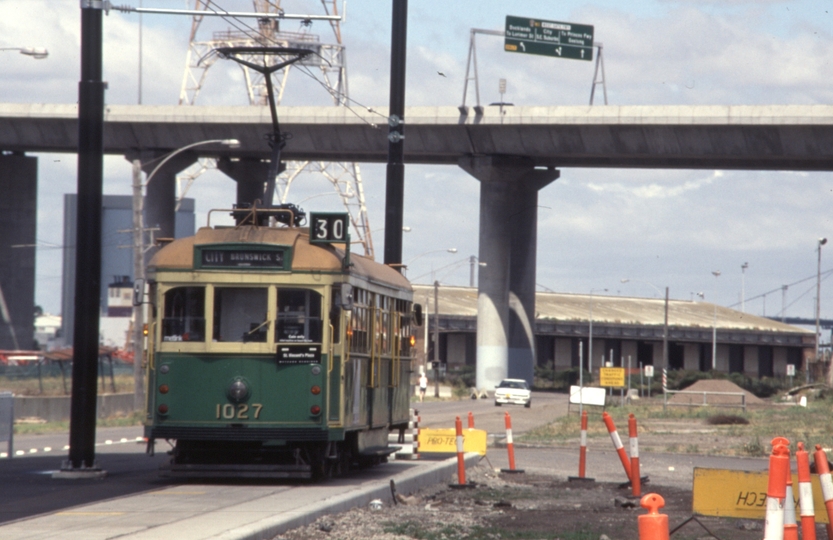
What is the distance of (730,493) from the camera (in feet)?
41.3

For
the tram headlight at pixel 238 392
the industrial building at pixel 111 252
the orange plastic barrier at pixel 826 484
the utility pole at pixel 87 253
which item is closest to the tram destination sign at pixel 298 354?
the tram headlight at pixel 238 392

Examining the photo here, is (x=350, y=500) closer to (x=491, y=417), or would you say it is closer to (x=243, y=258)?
(x=243, y=258)

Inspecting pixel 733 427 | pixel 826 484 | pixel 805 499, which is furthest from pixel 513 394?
pixel 805 499

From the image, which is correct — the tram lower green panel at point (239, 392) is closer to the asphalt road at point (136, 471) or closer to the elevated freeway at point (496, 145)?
the asphalt road at point (136, 471)

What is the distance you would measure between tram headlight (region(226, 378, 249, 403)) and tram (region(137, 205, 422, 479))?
0.01 meters

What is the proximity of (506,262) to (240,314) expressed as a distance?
42672 millimetres

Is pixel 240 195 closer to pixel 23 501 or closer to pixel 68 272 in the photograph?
pixel 23 501

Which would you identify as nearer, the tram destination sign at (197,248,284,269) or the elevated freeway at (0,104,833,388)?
the tram destination sign at (197,248,284,269)

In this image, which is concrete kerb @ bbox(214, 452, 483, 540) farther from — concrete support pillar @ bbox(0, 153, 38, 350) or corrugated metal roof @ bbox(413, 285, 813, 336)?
corrugated metal roof @ bbox(413, 285, 813, 336)

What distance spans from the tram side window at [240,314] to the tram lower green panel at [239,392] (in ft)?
0.97

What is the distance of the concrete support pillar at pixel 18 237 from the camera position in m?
61.9

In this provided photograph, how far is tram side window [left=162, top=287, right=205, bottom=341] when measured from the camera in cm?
1517

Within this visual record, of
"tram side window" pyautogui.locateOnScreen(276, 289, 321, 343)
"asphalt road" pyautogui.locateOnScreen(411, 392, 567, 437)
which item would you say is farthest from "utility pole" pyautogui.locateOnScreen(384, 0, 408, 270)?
"asphalt road" pyautogui.locateOnScreen(411, 392, 567, 437)

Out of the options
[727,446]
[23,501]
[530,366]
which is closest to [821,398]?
[530,366]
